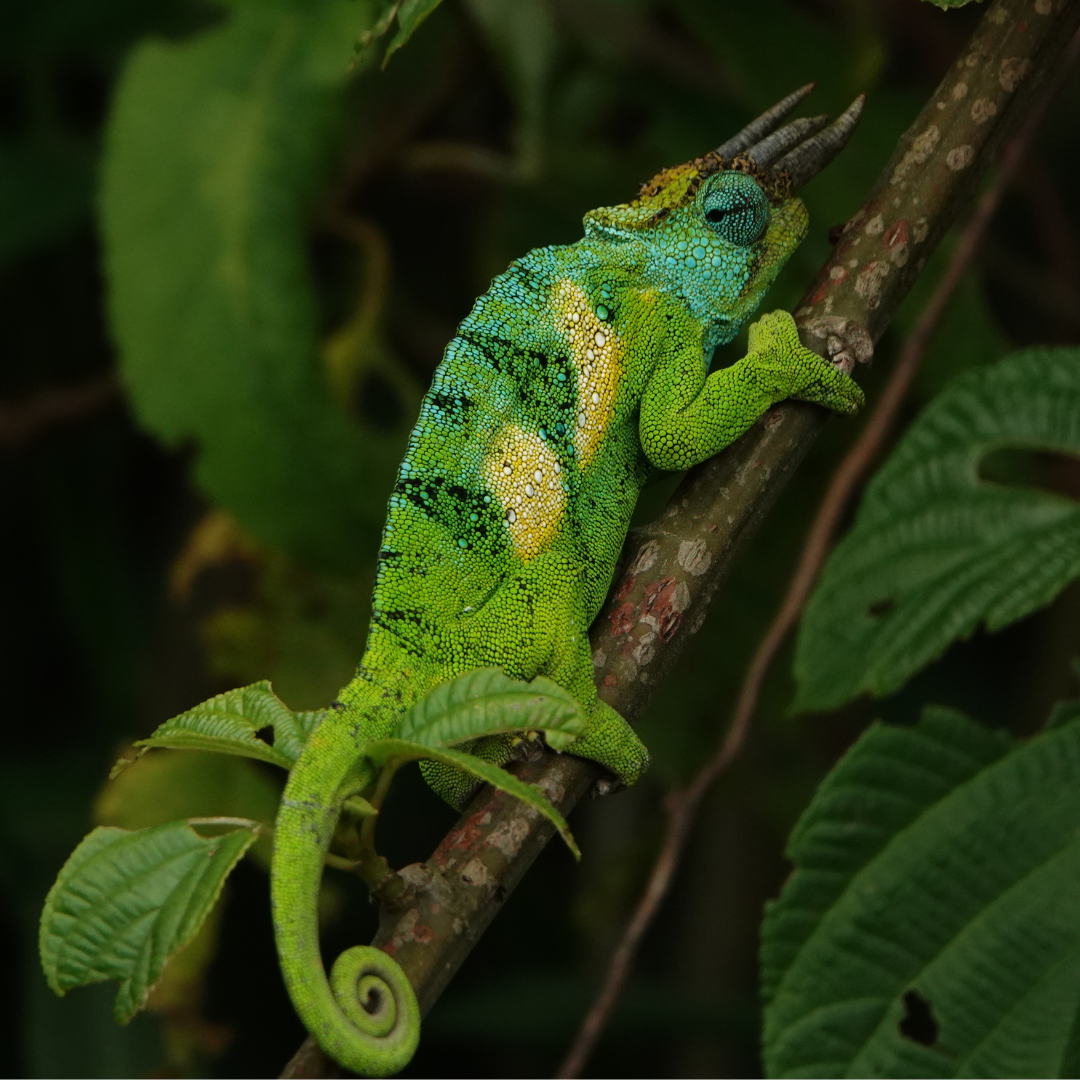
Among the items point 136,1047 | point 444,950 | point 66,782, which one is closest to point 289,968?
point 444,950

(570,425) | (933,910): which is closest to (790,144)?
(570,425)

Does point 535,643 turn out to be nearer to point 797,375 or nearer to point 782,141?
point 797,375

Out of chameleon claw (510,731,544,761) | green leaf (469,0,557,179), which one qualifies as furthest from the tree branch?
green leaf (469,0,557,179)

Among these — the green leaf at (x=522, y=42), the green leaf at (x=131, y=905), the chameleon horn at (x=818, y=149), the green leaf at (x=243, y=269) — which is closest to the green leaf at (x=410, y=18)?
the chameleon horn at (x=818, y=149)

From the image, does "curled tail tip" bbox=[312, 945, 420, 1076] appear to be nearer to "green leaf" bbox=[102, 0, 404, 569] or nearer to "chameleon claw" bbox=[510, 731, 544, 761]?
"chameleon claw" bbox=[510, 731, 544, 761]

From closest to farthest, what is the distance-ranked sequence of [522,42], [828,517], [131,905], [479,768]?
[479,768]
[131,905]
[828,517]
[522,42]

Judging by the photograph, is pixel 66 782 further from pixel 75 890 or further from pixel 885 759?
pixel 885 759
